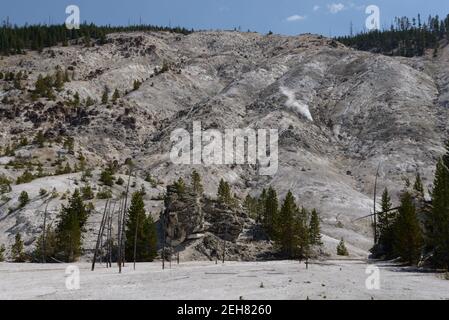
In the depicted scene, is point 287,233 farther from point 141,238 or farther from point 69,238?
point 69,238

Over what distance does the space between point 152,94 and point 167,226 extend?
9533 centimetres

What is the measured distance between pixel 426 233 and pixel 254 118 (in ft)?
300

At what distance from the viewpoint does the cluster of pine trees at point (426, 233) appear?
43781mm

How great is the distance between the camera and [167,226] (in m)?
70.5

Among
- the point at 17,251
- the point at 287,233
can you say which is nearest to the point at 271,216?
the point at 287,233

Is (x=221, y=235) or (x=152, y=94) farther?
(x=152, y=94)

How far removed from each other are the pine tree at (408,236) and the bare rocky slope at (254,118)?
69.0 ft

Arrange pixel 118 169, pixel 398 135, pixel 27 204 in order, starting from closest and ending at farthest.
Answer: pixel 27 204 < pixel 118 169 < pixel 398 135

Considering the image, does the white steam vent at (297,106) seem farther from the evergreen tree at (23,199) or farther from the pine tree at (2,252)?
the pine tree at (2,252)
